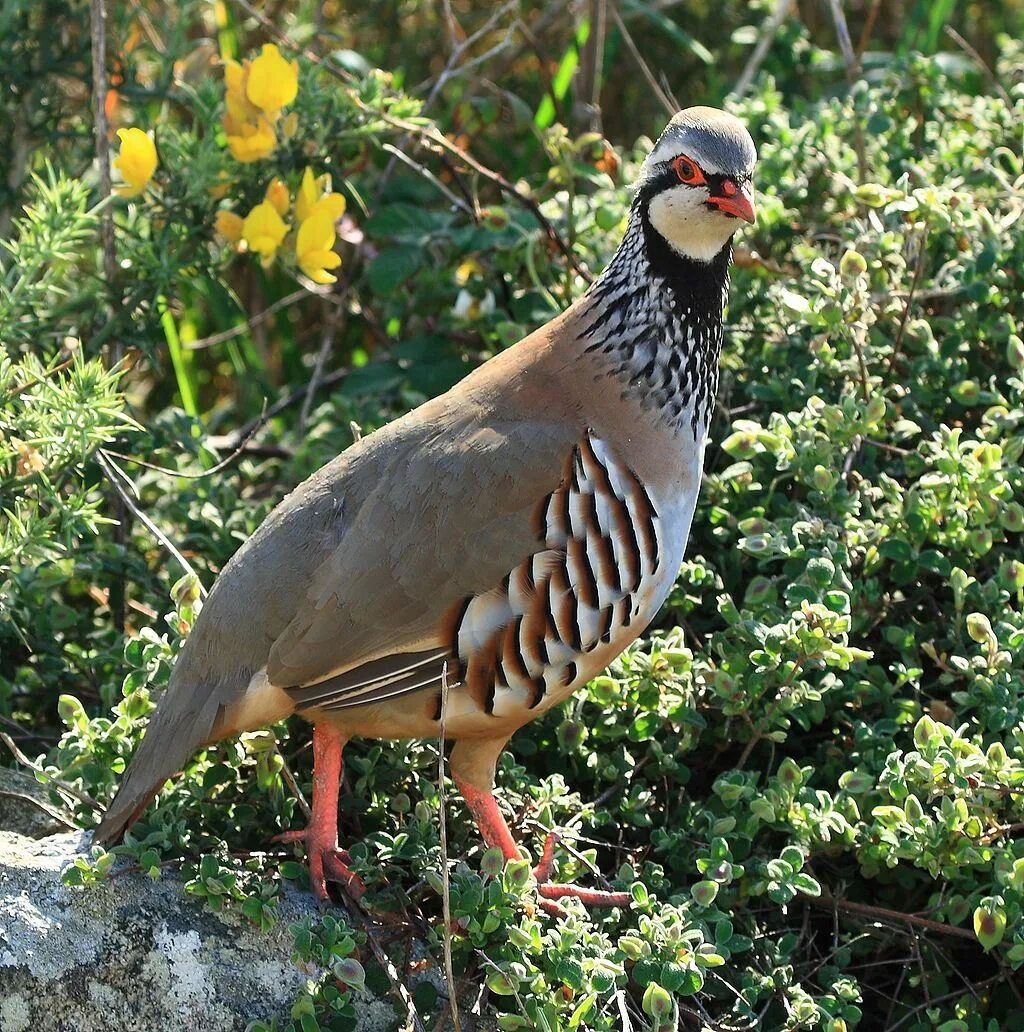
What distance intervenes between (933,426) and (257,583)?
1627 mm

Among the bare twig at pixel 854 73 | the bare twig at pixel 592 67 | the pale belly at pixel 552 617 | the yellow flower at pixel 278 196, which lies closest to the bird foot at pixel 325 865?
the pale belly at pixel 552 617

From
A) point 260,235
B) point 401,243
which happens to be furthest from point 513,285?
point 260,235

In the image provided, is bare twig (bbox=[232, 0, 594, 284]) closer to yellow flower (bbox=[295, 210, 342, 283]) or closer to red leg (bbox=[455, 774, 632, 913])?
yellow flower (bbox=[295, 210, 342, 283])

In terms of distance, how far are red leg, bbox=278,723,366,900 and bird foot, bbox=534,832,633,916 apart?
1.11 ft

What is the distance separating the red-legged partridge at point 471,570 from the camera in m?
2.58

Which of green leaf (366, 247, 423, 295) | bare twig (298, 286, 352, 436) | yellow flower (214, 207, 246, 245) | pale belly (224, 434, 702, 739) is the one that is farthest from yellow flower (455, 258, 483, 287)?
pale belly (224, 434, 702, 739)

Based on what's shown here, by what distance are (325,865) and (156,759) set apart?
0.36 meters

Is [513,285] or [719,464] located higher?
[513,285]

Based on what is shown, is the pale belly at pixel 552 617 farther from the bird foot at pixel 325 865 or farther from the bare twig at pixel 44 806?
the bare twig at pixel 44 806

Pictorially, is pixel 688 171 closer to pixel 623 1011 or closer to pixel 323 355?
pixel 623 1011

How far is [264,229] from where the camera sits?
3436mm

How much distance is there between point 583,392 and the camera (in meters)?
2.75

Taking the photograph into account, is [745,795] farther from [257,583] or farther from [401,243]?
[401,243]

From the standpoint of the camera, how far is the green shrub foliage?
2502mm
